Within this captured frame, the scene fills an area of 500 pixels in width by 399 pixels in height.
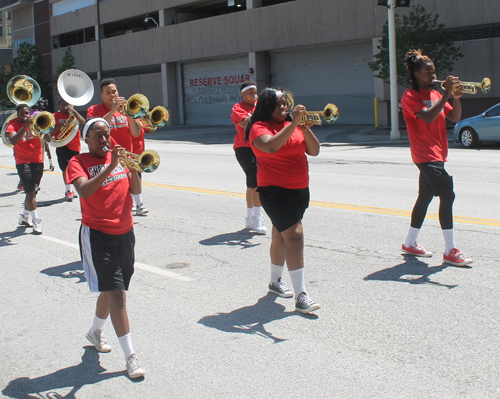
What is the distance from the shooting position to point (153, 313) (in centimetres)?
504

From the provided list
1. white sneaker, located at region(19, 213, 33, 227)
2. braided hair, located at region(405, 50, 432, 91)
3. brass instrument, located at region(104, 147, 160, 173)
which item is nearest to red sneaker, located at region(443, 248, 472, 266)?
braided hair, located at region(405, 50, 432, 91)

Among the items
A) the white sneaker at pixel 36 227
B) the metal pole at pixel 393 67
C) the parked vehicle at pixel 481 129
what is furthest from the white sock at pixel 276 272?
the metal pole at pixel 393 67

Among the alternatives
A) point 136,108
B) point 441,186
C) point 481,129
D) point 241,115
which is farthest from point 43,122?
point 481,129

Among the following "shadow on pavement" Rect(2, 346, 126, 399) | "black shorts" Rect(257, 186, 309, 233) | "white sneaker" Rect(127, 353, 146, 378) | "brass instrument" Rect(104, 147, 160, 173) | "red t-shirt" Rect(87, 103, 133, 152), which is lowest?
"shadow on pavement" Rect(2, 346, 126, 399)

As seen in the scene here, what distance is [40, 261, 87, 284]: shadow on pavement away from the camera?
6.27m

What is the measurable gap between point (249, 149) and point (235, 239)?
1.14m

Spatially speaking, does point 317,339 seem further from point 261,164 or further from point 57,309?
point 57,309

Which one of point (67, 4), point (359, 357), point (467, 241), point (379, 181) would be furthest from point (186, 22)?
point (359, 357)

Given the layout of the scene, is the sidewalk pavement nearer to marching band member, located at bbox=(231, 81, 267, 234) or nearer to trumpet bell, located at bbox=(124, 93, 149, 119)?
marching band member, located at bbox=(231, 81, 267, 234)

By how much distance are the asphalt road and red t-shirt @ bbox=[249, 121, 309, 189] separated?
1.04m

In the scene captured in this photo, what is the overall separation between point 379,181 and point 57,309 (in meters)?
7.83

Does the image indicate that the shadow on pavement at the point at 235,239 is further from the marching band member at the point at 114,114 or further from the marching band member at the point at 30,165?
the marching band member at the point at 30,165

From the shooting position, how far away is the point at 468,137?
61.8ft

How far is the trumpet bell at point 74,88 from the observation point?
7.98 m
